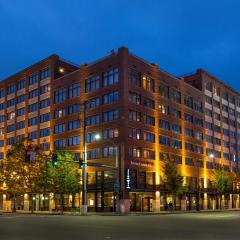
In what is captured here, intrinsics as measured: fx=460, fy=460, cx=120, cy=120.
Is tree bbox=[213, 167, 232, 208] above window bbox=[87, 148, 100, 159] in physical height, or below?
below

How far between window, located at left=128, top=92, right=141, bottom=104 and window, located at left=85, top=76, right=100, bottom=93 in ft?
24.3

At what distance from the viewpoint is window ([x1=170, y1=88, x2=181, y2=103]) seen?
9150 cm

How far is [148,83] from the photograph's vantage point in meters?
85.1

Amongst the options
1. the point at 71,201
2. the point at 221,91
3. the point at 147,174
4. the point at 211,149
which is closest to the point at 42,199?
the point at 71,201

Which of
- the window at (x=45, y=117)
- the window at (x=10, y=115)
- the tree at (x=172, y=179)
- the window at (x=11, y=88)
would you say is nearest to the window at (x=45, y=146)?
the window at (x=45, y=117)

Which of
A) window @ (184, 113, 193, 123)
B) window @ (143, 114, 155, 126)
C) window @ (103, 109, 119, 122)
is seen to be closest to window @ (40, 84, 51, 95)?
window @ (103, 109, 119, 122)

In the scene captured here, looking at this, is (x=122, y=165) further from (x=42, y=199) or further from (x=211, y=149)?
(x=211, y=149)

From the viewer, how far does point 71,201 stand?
85000 millimetres

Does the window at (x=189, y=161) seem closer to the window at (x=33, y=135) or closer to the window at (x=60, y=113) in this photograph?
the window at (x=60, y=113)

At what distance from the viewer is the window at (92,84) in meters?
84.5

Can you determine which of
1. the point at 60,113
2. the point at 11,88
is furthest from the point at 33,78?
the point at 60,113

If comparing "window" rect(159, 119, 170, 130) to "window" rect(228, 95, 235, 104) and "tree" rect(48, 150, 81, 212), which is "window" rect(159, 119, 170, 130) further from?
"window" rect(228, 95, 235, 104)

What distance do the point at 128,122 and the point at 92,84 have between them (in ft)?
40.5

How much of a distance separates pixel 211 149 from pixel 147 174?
2881 centimetres
